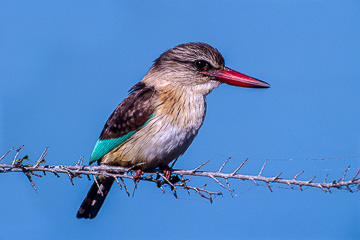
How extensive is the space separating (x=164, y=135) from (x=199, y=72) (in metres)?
0.77

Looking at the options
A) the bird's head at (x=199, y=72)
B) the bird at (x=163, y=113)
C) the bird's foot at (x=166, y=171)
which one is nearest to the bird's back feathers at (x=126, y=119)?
the bird at (x=163, y=113)

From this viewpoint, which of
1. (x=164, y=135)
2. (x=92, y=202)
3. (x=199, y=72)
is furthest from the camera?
(x=92, y=202)

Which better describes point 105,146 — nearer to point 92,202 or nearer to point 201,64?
point 92,202

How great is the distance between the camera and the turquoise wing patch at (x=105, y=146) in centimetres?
361

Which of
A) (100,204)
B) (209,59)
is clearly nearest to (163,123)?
(209,59)

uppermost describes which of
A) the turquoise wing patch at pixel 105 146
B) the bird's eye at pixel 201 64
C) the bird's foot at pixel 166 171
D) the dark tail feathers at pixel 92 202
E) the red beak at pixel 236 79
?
the bird's eye at pixel 201 64

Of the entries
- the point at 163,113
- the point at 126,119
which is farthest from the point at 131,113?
the point at 163,113

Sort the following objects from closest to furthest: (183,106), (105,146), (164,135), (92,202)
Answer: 1. (164,135)
2. (183,106)
3. (105,146)
4. (92,202)

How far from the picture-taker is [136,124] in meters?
3.54

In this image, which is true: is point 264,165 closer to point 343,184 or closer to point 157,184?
point 343,184

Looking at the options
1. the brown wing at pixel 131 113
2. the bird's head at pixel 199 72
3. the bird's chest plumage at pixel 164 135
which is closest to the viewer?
the bird's chest plumage at pixel 164 135

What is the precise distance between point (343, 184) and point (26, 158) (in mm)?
1733

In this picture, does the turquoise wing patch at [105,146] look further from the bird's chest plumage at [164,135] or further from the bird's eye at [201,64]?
the bird's eye at [201,64]

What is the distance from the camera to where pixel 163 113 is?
11.5 feet
